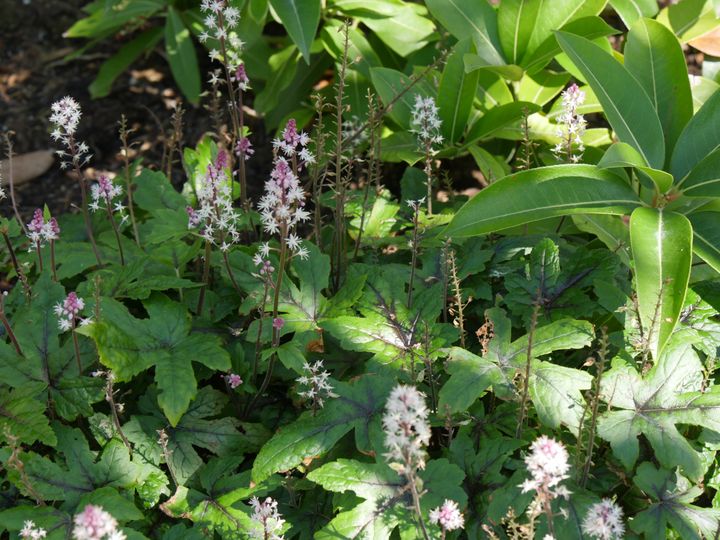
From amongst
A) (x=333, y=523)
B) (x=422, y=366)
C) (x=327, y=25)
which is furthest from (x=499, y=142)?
(x=333, y=523)

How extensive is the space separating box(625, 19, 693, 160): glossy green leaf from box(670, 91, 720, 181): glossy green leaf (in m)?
0.13

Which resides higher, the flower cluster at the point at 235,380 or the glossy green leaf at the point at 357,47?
the glossy green leaf at the point at 357,47

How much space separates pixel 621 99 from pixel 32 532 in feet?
7.05

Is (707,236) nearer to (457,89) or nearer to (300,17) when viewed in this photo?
(457,89)

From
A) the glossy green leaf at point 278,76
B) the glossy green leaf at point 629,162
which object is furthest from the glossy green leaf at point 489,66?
the glossy green leaf at point 278,76

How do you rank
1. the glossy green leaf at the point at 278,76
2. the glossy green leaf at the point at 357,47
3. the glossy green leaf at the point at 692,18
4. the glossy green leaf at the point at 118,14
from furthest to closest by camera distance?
the glossy green leaf at the point at 118,14 → the glossy green leaf at the point at 278,76 → the glossy green leaf at the point at 357,47 → the glossy green leaf at the point at 692,18

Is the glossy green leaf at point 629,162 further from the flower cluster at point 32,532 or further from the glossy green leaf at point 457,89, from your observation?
the flower cluster at point 32,532

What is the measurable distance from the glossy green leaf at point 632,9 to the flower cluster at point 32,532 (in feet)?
9.71

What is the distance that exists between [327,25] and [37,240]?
2.05 m

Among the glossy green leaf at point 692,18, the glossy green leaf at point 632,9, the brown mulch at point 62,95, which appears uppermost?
the glossy green leaf at point 632,9

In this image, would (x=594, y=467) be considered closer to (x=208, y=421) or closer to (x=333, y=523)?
(x=333, y=523)

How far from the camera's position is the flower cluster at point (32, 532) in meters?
1.75

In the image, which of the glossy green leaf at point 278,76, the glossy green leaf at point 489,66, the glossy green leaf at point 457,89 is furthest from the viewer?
the glossy green leaf at point 278,76

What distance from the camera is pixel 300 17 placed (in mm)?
3406
